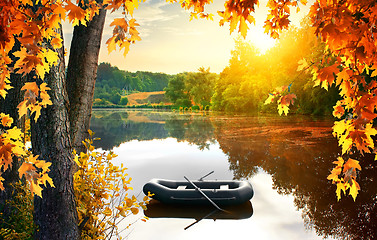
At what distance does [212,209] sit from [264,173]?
411 cm

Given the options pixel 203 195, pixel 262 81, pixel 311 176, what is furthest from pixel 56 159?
pixel 262 81

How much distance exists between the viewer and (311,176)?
10.5 metres

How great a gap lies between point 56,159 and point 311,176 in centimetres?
947

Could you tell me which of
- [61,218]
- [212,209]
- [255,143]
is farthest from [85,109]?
[255,143]

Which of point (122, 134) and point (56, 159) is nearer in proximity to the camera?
point (56, 159)

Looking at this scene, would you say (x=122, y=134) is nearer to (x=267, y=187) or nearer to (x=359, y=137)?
(x=267, y=187)

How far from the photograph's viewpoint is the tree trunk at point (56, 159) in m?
2.86

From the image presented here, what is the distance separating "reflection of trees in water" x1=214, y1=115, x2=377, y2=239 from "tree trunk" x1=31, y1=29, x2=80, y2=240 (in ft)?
17.6

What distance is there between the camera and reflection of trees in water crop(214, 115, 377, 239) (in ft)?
22.0

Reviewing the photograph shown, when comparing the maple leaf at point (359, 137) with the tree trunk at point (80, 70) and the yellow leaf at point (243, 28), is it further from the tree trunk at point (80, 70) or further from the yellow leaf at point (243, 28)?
the tree trunk at point (80, 70)

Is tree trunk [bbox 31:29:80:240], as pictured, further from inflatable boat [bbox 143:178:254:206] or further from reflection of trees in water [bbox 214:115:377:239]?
reflection of trees in water [bbox 214:115:377:239]

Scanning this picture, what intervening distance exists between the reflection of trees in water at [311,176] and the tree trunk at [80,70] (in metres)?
5.37

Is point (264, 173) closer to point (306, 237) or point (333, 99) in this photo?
point (306, 237)

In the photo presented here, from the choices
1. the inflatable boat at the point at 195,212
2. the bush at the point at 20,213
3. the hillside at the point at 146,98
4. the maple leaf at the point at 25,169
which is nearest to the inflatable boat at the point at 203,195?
the inflatable boat at the point at 195,212
